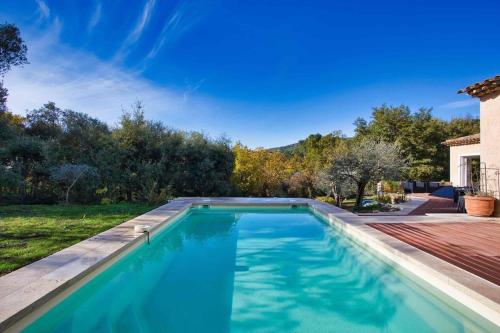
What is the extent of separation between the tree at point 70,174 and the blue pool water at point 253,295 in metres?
5.15

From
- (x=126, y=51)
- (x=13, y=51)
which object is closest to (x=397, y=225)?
(x=13, y=51)

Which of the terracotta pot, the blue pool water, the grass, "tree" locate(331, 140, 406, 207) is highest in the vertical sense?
"tree" locate(331, 140, 406, 207)

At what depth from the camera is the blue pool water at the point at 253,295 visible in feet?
9.96

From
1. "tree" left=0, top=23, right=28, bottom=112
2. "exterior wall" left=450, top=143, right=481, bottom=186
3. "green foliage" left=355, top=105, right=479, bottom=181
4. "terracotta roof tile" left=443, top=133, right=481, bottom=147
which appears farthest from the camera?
"green foliage" left=355, top=105, right=479, bottom=181

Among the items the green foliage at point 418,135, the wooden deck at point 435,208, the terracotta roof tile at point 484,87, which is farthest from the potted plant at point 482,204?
the green foliage at point 418,135

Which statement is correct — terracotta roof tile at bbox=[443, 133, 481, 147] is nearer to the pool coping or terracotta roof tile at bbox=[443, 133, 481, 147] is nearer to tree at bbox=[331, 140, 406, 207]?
tree at bbox=[331, 140, 406, 207]

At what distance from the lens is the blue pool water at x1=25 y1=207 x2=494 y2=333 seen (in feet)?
9.96

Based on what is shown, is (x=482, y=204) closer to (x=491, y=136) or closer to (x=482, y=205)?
(x=482, y=205)

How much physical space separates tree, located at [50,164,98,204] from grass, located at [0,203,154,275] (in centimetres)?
171

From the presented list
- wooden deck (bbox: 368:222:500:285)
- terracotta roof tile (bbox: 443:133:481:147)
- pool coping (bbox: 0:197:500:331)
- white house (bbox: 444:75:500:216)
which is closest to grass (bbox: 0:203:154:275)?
pool coping (bbox: 0:197:500:331)

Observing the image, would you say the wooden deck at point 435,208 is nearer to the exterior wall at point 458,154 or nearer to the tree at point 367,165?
the tree at point 367,165

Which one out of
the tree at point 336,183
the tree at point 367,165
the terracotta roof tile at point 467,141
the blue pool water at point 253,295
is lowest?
the blue pool water at point 253,295

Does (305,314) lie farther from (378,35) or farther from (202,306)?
(378,35)

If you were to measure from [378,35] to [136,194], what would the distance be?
10740 mm
